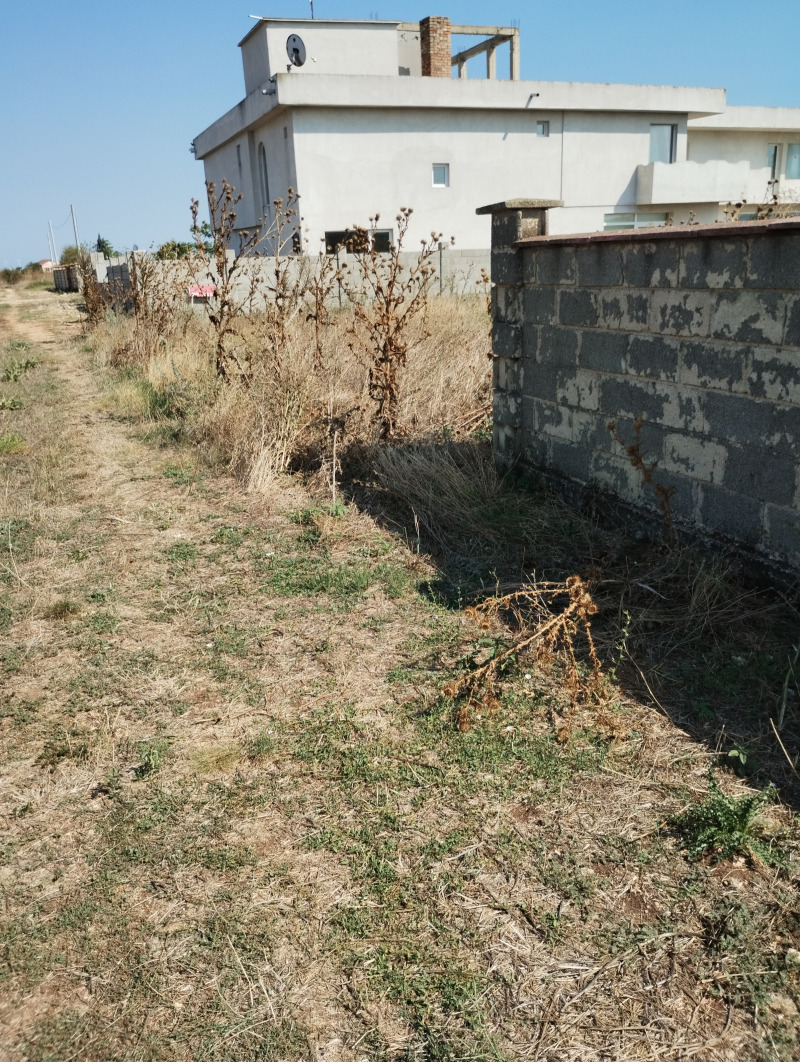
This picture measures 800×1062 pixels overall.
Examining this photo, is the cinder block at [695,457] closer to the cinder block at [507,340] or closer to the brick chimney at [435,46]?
the cinder block at [507,340]

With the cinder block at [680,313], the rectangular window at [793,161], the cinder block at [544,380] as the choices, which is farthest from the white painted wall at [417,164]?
the cinder block at [680,313]

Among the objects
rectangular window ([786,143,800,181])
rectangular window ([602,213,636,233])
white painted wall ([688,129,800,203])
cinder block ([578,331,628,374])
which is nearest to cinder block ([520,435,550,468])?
cinder block ([578,331,628,374])

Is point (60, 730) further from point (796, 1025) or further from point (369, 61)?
point (369, 61)

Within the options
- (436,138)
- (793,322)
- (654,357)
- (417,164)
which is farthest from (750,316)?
(436,138)

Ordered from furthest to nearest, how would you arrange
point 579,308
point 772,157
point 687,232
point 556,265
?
point 772,157 < point 556,265 < point 579,308 < point 687,232

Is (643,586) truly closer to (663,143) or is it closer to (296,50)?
(296,50)

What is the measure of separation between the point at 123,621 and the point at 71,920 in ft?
6.58

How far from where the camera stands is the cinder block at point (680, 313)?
3.97 meters

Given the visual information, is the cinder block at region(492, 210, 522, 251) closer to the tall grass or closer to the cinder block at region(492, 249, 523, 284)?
the cinder block at region(492, 249, 523, 284)

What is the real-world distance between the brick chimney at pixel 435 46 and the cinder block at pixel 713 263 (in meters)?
24.6

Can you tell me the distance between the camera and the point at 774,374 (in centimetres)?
363

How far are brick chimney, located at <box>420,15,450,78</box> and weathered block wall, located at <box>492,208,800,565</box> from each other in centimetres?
2327

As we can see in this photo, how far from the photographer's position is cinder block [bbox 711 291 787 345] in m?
3.58

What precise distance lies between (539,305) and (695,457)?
1642 mm
